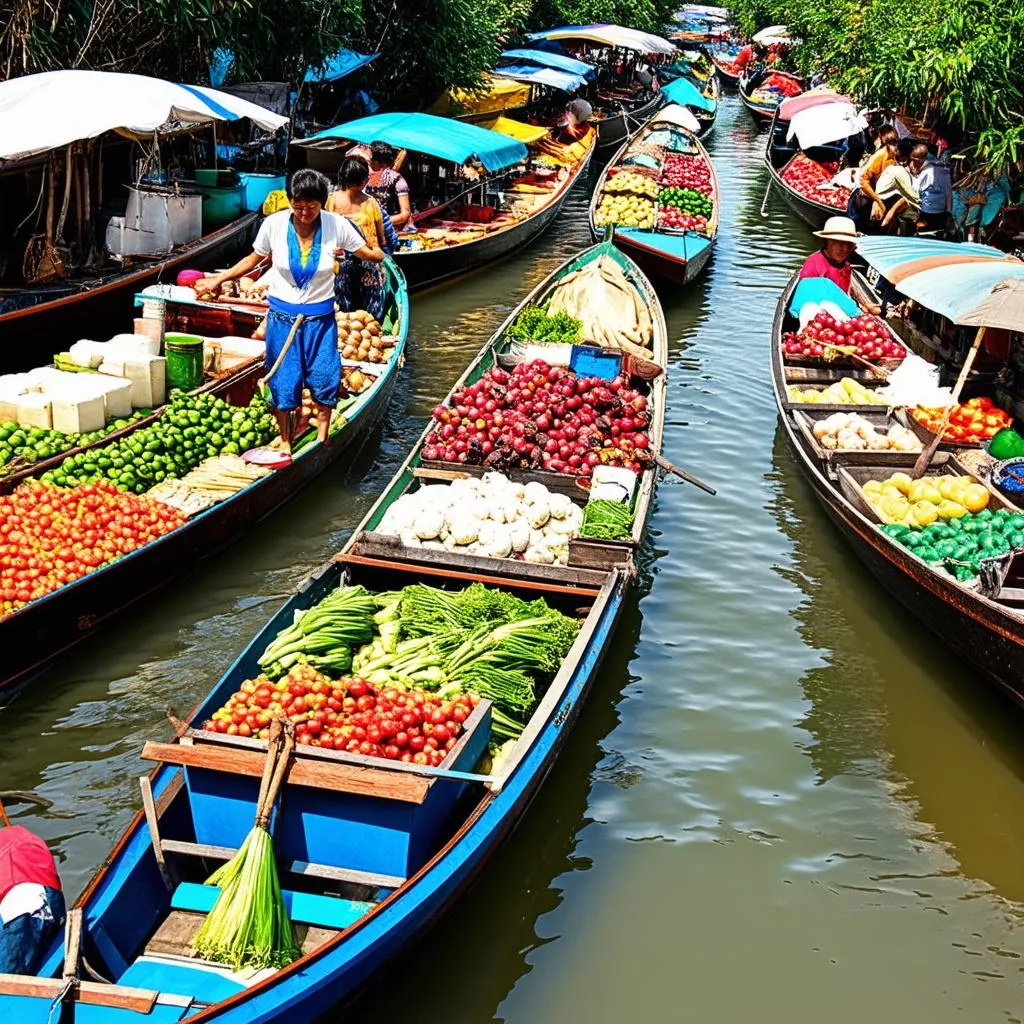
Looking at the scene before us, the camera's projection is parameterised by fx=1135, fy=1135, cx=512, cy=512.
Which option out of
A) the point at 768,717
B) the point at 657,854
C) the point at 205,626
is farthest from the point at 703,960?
the point at 205,626

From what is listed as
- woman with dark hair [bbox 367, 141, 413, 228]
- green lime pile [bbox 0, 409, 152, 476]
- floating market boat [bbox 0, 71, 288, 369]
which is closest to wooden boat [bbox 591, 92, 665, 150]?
woman with dark hair [bbox 367, 141, 413, 228]

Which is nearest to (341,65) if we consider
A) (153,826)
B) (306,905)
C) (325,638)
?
(325,638)

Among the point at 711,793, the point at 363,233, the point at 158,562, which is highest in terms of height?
the point at 363,233

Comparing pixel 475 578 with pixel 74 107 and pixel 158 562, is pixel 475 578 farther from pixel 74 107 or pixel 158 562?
pixel 74 107

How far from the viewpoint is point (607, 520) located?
6.90 meters

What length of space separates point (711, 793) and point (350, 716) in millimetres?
2341

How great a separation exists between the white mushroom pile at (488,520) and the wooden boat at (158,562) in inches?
49.3

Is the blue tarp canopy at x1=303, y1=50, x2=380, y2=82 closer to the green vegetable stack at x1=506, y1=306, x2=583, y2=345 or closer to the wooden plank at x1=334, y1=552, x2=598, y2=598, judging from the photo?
the green vegetable stack at x1=506, y1=306, x2=583, y2=345

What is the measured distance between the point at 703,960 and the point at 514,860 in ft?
3.43

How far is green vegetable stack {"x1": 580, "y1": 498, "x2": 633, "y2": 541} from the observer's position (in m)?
6.77

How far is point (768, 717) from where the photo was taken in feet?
22.5

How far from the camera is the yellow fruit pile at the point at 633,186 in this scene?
693 inches

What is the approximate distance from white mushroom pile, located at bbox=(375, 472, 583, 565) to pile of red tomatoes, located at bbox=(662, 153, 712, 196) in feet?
41.6

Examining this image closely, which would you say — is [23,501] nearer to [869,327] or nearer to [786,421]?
[786,421]
